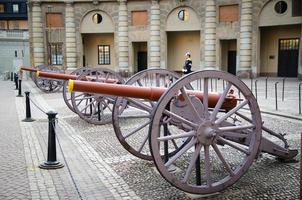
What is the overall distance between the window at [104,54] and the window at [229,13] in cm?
1167

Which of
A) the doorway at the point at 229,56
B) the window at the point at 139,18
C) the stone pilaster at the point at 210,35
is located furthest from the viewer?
the window at the point at 139,18

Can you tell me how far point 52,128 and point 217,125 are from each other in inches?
118

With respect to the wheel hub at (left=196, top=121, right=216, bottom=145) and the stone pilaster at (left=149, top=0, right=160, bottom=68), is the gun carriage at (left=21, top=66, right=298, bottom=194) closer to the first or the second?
the wheel hub at (left=196, top=121, right=216, bottom=145)

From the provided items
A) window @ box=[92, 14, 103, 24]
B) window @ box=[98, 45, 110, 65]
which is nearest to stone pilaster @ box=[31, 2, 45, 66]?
window @ box=[92, 14, 103, 24]

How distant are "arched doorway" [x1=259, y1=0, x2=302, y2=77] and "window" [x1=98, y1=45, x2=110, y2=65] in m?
14.3

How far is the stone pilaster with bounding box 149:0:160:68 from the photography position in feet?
114

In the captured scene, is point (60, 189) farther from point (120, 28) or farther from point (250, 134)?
point (120, 28)

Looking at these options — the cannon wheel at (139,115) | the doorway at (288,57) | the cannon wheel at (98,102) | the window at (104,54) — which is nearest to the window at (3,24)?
the window at (104,54)

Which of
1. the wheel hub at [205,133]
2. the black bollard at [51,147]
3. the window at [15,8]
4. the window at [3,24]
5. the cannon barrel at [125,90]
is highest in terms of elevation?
the window at [15,8]

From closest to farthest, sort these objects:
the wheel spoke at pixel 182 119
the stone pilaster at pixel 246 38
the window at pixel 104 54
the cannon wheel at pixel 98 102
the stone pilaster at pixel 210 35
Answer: the wheel spoke at pixel 182 119 → the cannon wheel at pixel 98 102 → the stone pilaster at pixel 246 38 → the stone pilaster at pixel 210 35 → the window at pixel 104 54

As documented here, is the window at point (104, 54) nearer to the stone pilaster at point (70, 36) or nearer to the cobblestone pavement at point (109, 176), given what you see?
the stone pilaster at point (70, 36)

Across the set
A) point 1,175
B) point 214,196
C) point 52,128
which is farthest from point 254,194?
point 1,175

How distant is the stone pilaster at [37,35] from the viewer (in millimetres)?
36653

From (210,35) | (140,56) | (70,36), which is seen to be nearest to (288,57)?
(210,35)
